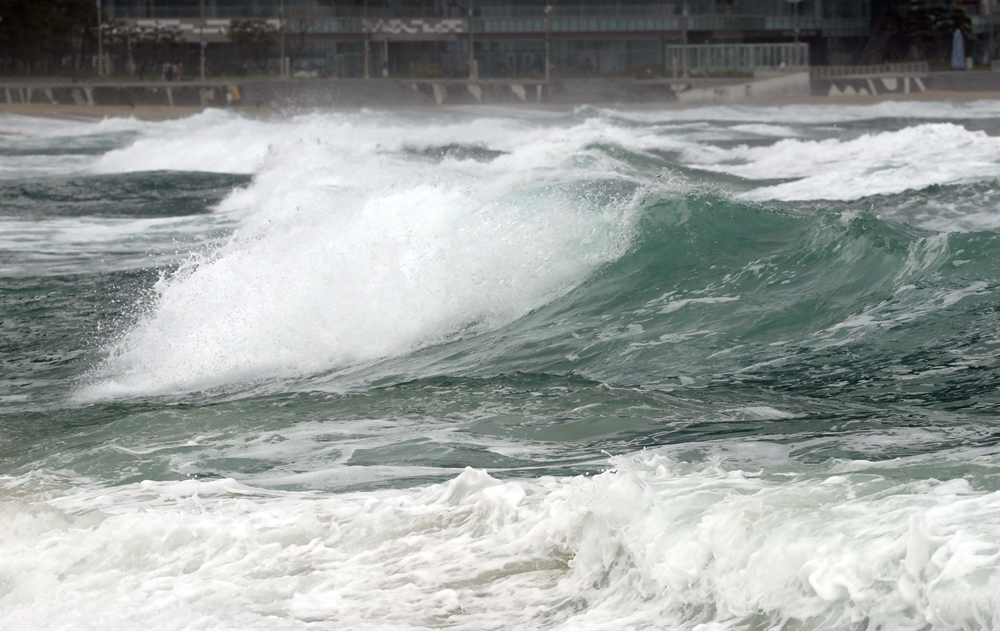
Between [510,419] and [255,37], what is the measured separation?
5984 cm

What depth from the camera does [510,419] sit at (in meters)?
6.93

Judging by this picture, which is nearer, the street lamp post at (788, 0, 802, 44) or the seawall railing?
the seawall railing

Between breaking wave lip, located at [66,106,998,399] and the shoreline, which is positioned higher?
the shoreline

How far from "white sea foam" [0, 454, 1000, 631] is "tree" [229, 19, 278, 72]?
60.8 metres

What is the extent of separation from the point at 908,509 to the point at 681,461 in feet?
4.27

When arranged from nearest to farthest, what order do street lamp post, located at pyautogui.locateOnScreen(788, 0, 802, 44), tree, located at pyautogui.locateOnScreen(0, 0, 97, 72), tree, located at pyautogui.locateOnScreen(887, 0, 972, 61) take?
tree, located at pyautogui.locateOnScreen(0, 0, 97, 72)
tree, located at pyautogui.locateOnScreen(887, 0, 972, 61)
street lamp post, located at pyautogui.locateOnScreen(788, 0, 802, 44)

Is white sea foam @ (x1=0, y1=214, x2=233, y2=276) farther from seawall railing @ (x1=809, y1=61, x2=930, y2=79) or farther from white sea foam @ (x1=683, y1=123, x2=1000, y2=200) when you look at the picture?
seawall railing @ (x1=809, y1=61, x2=930, y2=79)

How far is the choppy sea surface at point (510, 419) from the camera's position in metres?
4.42

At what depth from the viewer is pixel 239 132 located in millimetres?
37406

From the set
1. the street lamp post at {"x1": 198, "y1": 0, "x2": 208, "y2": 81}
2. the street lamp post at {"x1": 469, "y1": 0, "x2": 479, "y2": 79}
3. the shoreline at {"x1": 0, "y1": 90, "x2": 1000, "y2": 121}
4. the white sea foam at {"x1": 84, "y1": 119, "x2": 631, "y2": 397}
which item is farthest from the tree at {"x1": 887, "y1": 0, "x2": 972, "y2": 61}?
the white sea foam at {"x1": 84, "y1": 119, "x2": 631, "y2": 397}

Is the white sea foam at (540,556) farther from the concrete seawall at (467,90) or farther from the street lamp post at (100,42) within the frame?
the street lamp post at (100,42)

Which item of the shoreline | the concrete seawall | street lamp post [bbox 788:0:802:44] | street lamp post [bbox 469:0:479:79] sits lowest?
the shoreline

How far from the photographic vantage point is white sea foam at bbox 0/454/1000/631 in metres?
4.10

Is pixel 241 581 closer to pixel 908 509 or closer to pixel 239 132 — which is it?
pixel 908 509
